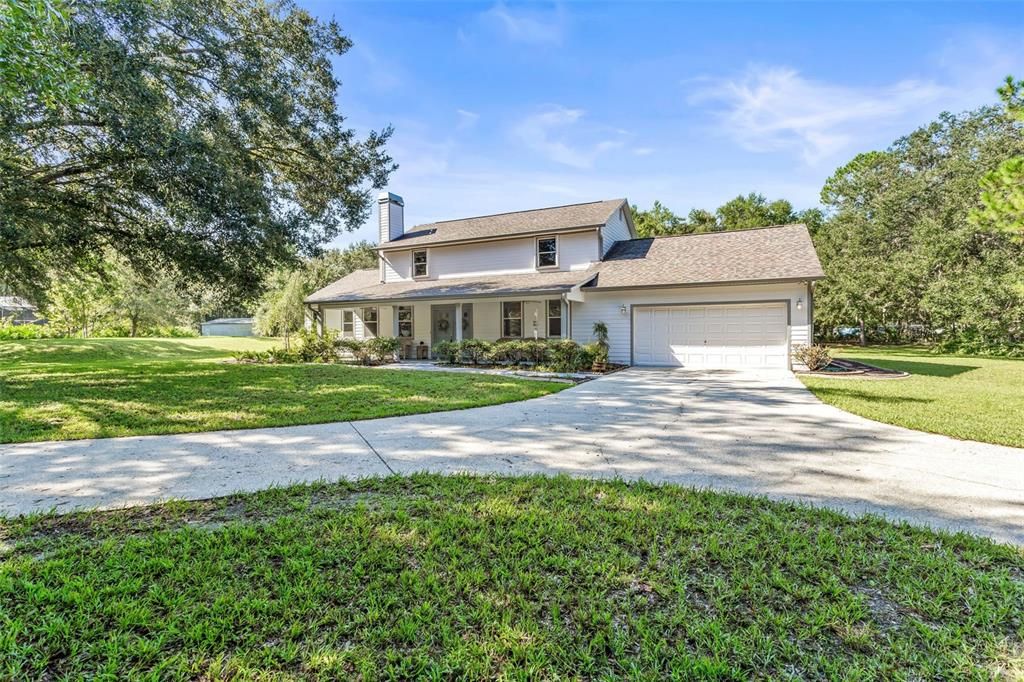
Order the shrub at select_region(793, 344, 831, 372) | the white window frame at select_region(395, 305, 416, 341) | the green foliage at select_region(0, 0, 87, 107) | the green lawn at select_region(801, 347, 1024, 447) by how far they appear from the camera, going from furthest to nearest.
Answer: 1. the white window frame at select_region(395, 305, 416, 341)
2. the shrub at select_region(793, 344, 831, 372)
3. the green lawn at select_region(801, 347, 1024, 447)
4. the green foliage at select_region(0, 0, 87, 107)

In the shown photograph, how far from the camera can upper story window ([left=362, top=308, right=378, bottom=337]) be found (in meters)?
20.1

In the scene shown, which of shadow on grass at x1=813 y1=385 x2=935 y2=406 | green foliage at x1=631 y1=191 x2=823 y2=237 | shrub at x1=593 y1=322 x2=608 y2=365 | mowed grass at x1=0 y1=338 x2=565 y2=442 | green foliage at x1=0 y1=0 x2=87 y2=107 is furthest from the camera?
green foliage at x1=631 y1=191 x2=823 y2=237

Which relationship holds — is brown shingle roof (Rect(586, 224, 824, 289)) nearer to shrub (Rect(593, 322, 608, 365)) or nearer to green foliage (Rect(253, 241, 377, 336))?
shrub (Rect(593, 322, 608, 365))

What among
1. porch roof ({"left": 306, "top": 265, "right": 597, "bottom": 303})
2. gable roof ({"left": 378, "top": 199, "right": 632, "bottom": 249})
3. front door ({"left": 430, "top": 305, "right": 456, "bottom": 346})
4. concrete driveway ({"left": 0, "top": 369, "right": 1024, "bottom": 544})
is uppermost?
gable roof ({"left": 378, "top": 199, "right": 632, "bottom": 249})

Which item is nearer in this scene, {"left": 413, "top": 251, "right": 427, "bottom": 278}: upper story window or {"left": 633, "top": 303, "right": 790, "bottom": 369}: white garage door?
{"left": 633, "top": 303, "right": 790, "bottom": 369}: white garage door

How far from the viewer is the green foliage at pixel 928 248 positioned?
20.2 m

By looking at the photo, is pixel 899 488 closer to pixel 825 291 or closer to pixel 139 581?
pixel 139 581

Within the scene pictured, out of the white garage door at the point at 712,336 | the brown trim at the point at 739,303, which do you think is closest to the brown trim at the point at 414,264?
the brown trim at the point at 739,303

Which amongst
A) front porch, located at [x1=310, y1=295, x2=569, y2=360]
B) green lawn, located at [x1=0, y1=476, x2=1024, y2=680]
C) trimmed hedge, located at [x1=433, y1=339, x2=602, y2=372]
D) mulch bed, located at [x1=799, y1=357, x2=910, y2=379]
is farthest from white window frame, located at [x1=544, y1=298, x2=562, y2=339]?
green lawn, located at [x1=0, y1=476, x2=1024, y2=680]

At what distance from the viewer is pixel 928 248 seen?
22125 millimetres

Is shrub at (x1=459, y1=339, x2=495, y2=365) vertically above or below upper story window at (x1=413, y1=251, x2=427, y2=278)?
below

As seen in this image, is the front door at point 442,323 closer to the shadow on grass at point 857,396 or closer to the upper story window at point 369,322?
the upper story window at point 369,322

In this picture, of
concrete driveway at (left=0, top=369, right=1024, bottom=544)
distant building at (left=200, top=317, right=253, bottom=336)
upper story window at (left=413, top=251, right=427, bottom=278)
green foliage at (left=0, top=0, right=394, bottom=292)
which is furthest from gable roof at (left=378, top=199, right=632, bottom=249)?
distant building at (left=200, top=317, right=253, bottom=336)

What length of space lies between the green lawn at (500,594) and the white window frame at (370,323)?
16884 millimetres
